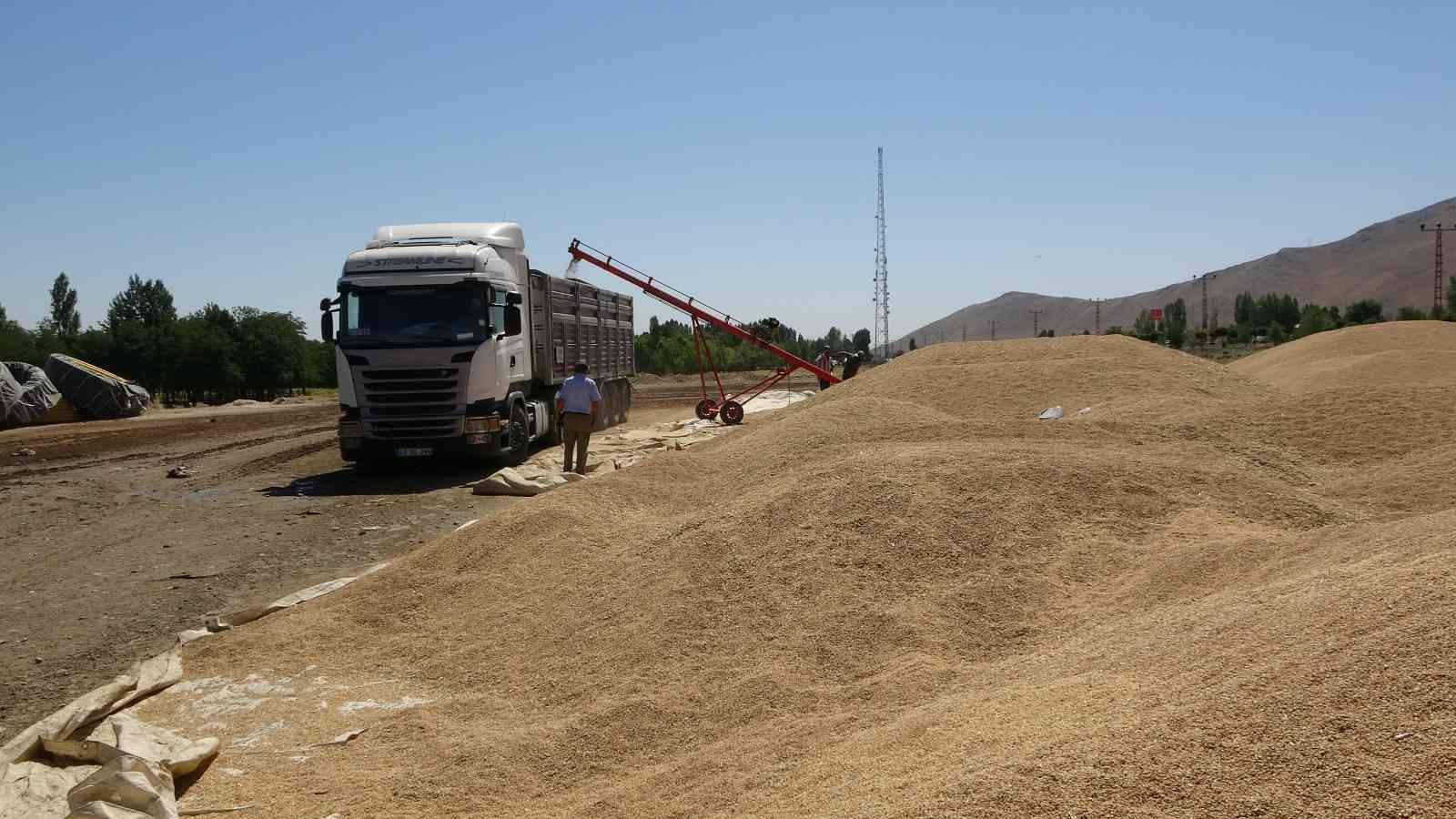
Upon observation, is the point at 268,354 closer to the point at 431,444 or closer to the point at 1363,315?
the point at 431,444

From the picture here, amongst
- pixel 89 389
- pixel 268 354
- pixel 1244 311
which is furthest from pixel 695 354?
pixel 1244 311

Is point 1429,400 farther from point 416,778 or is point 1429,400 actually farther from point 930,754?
point 416,778

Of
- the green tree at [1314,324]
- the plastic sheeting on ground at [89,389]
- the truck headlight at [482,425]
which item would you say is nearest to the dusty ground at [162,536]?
the truck headlight at [482,425]

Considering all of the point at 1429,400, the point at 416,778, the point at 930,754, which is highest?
the point at 1429,400

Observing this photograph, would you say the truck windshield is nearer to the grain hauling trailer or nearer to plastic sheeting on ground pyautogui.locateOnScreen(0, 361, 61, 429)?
the grain hauling trailer

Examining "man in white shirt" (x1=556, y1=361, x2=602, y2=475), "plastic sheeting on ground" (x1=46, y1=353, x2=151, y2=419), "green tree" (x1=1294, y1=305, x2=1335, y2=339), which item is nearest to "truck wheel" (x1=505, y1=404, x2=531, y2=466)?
"man in white shirt" (x1=556, y1=361, x2=602, y2=475)

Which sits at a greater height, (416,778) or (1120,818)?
(1120,818)

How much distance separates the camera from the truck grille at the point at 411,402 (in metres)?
17.4

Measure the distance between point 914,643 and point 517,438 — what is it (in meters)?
13.3

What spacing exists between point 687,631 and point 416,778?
2.35 m

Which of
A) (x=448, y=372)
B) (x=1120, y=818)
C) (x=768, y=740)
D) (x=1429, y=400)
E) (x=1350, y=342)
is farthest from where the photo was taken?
(x=1350, y=342)

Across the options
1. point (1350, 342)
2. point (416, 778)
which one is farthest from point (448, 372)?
point (1350, 342)

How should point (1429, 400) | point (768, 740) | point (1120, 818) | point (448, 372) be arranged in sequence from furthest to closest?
point (448, 372) < point (1429, 400) < point (768, 740) < point (1120, 818)

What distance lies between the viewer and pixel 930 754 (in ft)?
15.3
